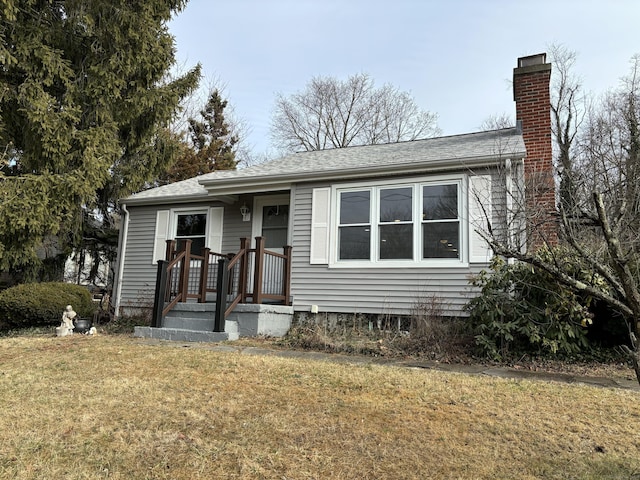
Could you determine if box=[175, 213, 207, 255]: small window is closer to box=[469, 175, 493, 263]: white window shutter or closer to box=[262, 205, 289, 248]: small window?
box=[262, 205, 289, 248]: small window

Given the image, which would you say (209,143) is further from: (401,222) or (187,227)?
(401,222)

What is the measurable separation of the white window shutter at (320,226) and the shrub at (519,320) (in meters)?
3.01

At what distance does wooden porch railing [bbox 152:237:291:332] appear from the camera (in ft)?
25.5

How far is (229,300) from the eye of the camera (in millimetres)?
8484

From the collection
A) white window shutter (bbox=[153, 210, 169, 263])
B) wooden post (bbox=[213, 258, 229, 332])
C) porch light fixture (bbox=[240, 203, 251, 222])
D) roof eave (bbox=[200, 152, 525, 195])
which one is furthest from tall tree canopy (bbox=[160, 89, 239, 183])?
wooden post (bbox=[213, 258, 229, 332])

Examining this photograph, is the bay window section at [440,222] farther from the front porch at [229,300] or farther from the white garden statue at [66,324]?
the white garden statue at [66,324]

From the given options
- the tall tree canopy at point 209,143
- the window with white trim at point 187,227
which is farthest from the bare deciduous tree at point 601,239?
the tall tree canopy at point 209,143

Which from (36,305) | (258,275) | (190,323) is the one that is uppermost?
(258,275)

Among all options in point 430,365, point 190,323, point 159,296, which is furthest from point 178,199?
point 430,365

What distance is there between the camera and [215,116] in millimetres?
25844

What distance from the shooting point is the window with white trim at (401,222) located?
7820 millimetres

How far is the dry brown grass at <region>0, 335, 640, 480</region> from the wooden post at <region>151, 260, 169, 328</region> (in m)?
2.73

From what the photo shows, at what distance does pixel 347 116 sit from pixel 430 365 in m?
23.0

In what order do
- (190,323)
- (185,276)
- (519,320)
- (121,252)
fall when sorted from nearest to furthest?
(519,320) → (190,323) → (185,276) → (121,252)
